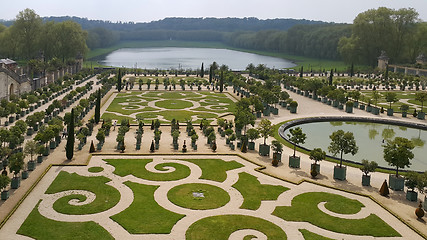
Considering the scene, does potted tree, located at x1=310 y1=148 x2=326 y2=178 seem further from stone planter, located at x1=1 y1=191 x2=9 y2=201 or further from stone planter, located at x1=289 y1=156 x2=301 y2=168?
stone planter, located at x1=1 y1=191 x2=9 y2=201

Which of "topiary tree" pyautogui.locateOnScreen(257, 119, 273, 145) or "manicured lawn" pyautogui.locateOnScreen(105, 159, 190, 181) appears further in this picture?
"topiary tree" pyautogui.locateOnScreen(257, 119, 273, 145)

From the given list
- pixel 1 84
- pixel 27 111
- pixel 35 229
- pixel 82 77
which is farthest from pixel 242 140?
pixel 82 77

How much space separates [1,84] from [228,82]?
4771cm

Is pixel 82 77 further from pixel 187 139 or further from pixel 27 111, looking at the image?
pixel 187 139

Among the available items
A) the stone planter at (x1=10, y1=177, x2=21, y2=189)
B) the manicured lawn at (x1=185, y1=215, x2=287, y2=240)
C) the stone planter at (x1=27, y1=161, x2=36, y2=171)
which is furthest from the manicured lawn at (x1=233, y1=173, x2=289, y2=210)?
the stone planter at (x1=27, y1=161, x2=36, y2=171)

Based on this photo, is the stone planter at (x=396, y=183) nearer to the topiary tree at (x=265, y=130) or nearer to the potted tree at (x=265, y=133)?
the potted tree at (x=265, y=133)

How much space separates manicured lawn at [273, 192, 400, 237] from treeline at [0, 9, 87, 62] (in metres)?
97.3

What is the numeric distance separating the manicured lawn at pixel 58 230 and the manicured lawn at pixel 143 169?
8660 mm


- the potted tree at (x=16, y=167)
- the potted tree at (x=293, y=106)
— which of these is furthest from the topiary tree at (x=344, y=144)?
the potted tree at (x=293, y=106)

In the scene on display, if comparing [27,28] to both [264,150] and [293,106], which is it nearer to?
[293,106]

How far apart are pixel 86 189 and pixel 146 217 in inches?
263

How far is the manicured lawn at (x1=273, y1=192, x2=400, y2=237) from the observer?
24.1 meters

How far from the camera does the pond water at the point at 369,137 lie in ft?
131

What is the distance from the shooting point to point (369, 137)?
162ft
